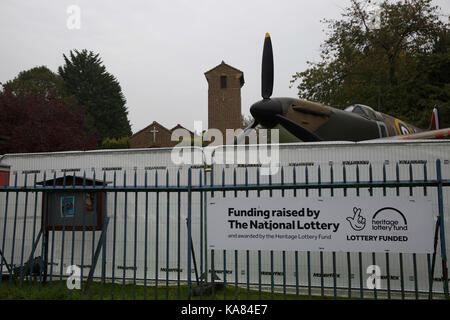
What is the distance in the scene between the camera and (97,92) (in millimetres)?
49219

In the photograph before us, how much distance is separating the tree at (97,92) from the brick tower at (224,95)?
54.5 ft

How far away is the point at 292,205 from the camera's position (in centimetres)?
416

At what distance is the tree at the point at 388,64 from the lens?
21266 mm

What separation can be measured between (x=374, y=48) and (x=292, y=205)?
2333cm

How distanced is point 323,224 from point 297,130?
5.32 m

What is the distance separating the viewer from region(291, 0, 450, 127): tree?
21266 mm

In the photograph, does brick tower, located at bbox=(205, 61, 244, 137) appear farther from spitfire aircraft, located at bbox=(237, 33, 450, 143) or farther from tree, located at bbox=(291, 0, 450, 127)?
spitfire aircraft, located at bbox=(237, 33, 450, 143)

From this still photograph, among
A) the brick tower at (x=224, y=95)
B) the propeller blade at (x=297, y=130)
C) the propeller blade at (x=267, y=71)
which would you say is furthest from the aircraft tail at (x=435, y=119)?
the brick tower at (x=224, y=95)

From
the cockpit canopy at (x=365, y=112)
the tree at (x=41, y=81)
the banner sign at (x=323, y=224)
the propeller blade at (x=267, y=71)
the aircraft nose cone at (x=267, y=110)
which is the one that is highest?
the tree at (x=41, y=81)

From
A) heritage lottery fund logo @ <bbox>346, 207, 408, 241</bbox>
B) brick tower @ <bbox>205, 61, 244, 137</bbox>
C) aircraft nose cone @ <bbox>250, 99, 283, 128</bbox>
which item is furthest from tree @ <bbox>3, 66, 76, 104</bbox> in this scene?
heritage lottery fund logo @ <bbox>346, 207, 408, 241</bbox>

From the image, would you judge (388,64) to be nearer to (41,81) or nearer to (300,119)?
(300,119)

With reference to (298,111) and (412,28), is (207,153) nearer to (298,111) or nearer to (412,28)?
(298,111)

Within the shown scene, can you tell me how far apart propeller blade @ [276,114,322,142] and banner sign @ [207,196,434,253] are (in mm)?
5221

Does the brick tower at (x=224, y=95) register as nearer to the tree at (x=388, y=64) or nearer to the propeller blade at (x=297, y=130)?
the tree at (x=388, y=64)
